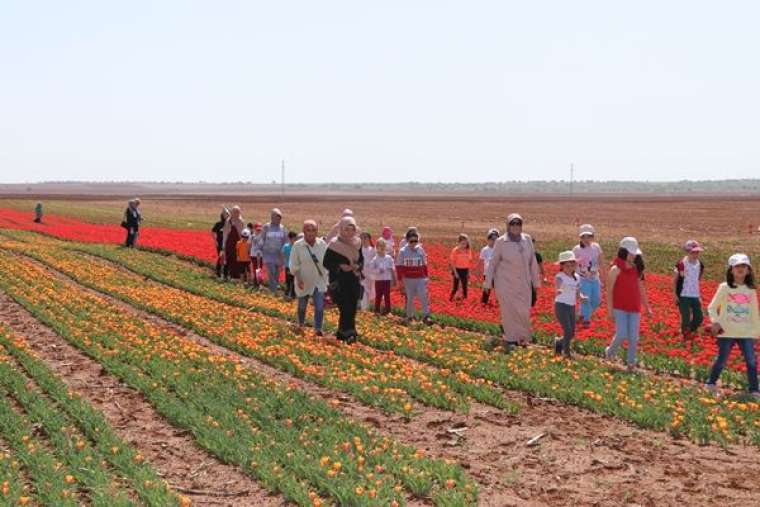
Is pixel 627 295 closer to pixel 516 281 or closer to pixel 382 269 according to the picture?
pixel 516 281

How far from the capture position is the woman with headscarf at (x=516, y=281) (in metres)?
13.9

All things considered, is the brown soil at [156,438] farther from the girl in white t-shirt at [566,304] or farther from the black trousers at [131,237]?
the black trousers at [131,237]

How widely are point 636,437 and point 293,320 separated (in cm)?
908

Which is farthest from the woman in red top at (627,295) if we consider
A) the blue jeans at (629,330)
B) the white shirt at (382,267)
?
the white shirt at (382,267)

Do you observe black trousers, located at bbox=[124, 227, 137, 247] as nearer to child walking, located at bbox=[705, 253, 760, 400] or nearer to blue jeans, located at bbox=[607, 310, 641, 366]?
blue jeans, located at bbox=[607, 310, 641, 366]

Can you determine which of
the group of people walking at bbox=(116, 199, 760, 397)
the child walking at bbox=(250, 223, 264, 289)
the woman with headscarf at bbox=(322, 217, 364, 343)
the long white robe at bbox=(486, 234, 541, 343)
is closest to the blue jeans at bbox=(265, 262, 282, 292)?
the child walking at bbox=(250, 223, 264, 289)

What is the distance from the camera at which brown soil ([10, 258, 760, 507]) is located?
7176 mm

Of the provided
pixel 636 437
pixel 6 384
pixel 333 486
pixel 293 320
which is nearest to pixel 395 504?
pixel 333 486

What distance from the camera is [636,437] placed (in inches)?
346

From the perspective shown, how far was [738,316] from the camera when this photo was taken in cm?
1091

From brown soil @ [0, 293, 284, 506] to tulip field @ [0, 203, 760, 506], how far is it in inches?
1.6

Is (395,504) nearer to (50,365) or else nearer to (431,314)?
(50,365)

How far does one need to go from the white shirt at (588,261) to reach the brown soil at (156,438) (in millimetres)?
9533

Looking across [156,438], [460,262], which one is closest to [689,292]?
[460,262]
